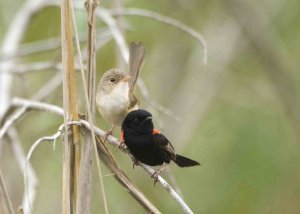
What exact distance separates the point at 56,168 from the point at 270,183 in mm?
1926

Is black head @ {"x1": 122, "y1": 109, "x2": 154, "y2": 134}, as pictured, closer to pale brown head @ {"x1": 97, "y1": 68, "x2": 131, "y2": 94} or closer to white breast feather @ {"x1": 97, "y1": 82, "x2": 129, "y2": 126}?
white breast feather @ {"x1": 97, "y1": 82, "x2": 129, "y2": 126}

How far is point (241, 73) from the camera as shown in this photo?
6781mm

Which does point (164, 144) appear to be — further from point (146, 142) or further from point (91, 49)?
point (91, 49)

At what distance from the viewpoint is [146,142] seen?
10.8 ft

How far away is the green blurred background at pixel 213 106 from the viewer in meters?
5.70

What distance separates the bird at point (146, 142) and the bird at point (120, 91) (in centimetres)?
24

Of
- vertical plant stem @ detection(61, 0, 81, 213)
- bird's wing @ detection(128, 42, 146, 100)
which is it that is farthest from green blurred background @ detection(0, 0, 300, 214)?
vertical plant stem @ detection(61, 0, 81, 213)

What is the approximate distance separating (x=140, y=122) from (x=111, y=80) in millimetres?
780

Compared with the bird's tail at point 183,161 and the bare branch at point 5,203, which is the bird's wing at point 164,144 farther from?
the bare branch at point 5,203

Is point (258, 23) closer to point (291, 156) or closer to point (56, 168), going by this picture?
point (291, 156)

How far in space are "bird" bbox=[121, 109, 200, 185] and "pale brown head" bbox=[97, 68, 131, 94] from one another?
0.61m

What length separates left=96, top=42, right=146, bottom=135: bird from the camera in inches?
145

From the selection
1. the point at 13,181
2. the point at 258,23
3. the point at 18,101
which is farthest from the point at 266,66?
the point at 18,101

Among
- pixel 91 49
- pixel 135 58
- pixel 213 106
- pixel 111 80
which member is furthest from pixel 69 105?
pixel 213 106
